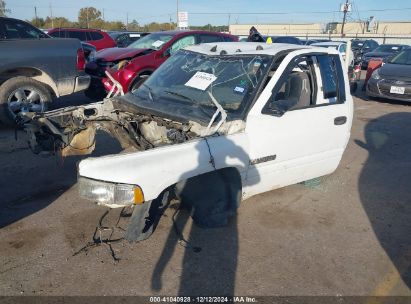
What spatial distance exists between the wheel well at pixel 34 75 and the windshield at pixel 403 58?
372 inches

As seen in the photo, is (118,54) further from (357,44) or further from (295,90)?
(357,44)

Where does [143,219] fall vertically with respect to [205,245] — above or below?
above

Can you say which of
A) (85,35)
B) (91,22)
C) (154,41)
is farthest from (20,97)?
(91,22)

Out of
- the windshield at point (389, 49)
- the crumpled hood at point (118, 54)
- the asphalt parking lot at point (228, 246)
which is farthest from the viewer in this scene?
the windshield at point (389, 49)

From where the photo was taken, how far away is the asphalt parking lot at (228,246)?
288cm

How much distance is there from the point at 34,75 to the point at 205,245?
17.5 feet

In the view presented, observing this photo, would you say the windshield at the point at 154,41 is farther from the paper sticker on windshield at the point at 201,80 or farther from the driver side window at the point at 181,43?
the paper sticker on windshield at the point at 201,80

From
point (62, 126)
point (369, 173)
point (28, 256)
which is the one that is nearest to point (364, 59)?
point (369, 173)

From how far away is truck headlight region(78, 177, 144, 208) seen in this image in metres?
2.77

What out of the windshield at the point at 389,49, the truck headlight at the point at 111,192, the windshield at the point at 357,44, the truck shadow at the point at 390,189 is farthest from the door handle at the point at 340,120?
the windshield at the point at 357,44

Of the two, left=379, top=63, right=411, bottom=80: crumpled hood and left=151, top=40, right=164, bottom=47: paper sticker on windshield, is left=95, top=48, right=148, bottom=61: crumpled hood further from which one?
left=379, top=63, right=411, bottom=80: crumpled hood

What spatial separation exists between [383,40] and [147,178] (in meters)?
37.4

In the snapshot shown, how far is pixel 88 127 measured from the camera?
4.23m

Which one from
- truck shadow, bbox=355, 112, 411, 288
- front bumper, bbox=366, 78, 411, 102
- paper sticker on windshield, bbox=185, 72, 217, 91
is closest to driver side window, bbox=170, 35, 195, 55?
truck shadow, bbox=355, 112, 411, 288
